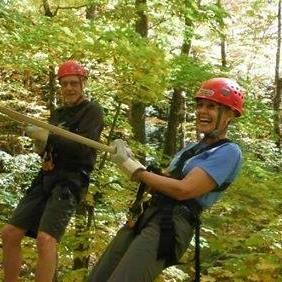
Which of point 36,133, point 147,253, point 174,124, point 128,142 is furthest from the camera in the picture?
point 174,124

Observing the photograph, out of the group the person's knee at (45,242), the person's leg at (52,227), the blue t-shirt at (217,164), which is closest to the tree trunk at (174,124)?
the person's leg at (52,227)

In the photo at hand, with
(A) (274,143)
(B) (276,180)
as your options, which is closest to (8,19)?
(B) (276,180)

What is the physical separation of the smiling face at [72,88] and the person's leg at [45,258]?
1244 mm

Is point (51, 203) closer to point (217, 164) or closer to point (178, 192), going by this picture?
point (178, 192)

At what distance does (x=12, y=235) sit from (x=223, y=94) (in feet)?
7.31

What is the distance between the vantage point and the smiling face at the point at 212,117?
3.12 metres

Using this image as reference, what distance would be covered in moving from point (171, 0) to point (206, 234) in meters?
4.32

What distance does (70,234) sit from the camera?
19.3ft

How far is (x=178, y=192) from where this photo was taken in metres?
2.77

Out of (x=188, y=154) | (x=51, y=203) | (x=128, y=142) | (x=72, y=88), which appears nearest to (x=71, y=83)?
(x=72, y=88)

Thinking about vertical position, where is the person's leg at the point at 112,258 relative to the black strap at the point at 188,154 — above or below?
below

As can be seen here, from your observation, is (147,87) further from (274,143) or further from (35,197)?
(274,143)

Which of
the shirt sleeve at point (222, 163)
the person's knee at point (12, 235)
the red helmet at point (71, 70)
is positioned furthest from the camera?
the red helmet at point (71, 70)

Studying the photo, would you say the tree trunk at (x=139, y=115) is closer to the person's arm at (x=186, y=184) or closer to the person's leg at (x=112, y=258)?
the person's leg at (x=112, y=258)
